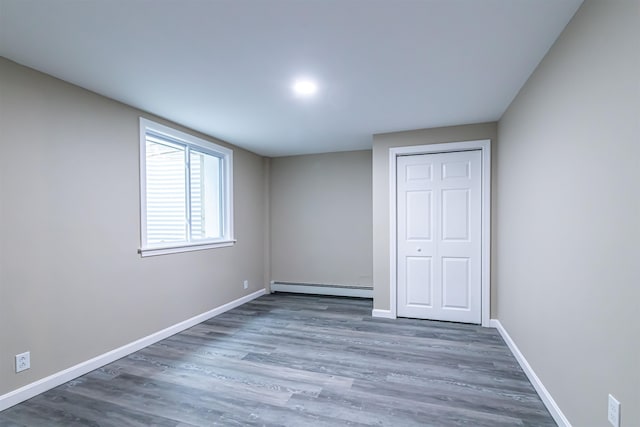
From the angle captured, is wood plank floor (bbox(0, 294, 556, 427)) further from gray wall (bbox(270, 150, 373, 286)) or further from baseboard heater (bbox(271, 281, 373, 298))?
gray wall (bbox(270, 150, 373, 286))

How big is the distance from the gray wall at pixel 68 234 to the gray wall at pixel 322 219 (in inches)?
82.5

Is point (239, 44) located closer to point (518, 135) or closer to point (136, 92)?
point (136, 92)

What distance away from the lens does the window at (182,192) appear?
3.11m

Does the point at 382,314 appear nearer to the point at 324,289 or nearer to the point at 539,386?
the point at 324,289

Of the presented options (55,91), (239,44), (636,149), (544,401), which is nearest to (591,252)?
(636,149)

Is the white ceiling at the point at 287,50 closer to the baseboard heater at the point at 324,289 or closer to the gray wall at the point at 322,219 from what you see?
the gray wall at the point at 322,219

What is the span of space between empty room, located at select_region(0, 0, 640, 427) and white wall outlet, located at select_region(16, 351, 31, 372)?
0.04 ft

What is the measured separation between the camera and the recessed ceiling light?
2381 mm

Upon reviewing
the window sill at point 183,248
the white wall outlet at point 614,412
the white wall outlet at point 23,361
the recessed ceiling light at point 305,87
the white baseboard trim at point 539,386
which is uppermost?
the recessed ceiling light at point 305,87

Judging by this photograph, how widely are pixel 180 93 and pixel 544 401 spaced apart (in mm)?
3577

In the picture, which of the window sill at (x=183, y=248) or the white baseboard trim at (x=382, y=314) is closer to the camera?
the window sill at (x=183, y=248)

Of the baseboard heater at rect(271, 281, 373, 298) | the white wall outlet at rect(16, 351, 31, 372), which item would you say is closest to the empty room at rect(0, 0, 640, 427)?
the white wall outlet at rect(16, 351, 31, 372)

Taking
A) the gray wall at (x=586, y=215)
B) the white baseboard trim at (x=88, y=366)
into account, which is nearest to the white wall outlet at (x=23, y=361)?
the white baseboard trim at (x=88, y=366)

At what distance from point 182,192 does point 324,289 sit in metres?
2.67
